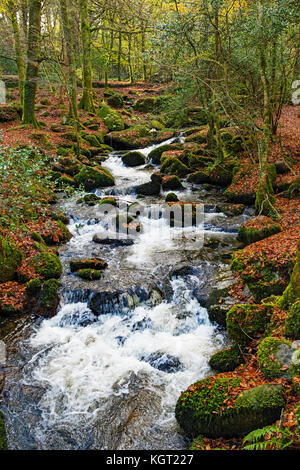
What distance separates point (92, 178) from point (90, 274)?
25.5 ft

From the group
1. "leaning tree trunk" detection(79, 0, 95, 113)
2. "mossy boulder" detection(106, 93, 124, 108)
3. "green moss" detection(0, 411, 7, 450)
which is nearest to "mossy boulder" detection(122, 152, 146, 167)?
"leaning tree trunk" detection(79, 0, 95, 113)

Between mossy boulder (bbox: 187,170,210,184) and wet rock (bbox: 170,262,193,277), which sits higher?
mossy boulder (bbox: 187,170,210,184)

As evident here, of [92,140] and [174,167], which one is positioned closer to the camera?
[174,167]

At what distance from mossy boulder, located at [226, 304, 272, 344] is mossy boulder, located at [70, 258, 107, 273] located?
13.6 feet

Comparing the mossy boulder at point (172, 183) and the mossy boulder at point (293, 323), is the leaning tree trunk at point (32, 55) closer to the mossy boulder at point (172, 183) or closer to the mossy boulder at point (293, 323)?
the mossy boulder at point (172, 183)

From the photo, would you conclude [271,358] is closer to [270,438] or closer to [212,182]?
[270,438]

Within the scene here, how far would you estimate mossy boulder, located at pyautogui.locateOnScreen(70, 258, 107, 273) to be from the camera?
857 centimetres

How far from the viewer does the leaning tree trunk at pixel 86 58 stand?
20244 mm

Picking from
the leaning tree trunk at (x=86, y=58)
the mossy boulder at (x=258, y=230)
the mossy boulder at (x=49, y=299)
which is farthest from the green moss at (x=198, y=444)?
the leaning tree trunk at (x=86, y=58)

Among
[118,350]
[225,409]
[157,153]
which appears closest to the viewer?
[225,409]

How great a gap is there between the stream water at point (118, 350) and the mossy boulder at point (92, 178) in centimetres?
521

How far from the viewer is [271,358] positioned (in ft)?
14.8

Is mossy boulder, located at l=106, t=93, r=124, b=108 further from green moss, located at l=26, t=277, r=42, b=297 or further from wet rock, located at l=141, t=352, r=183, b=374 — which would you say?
wet rock, located at l=141, t=352, r=183, b=374

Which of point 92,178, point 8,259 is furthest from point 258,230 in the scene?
point 92,178
